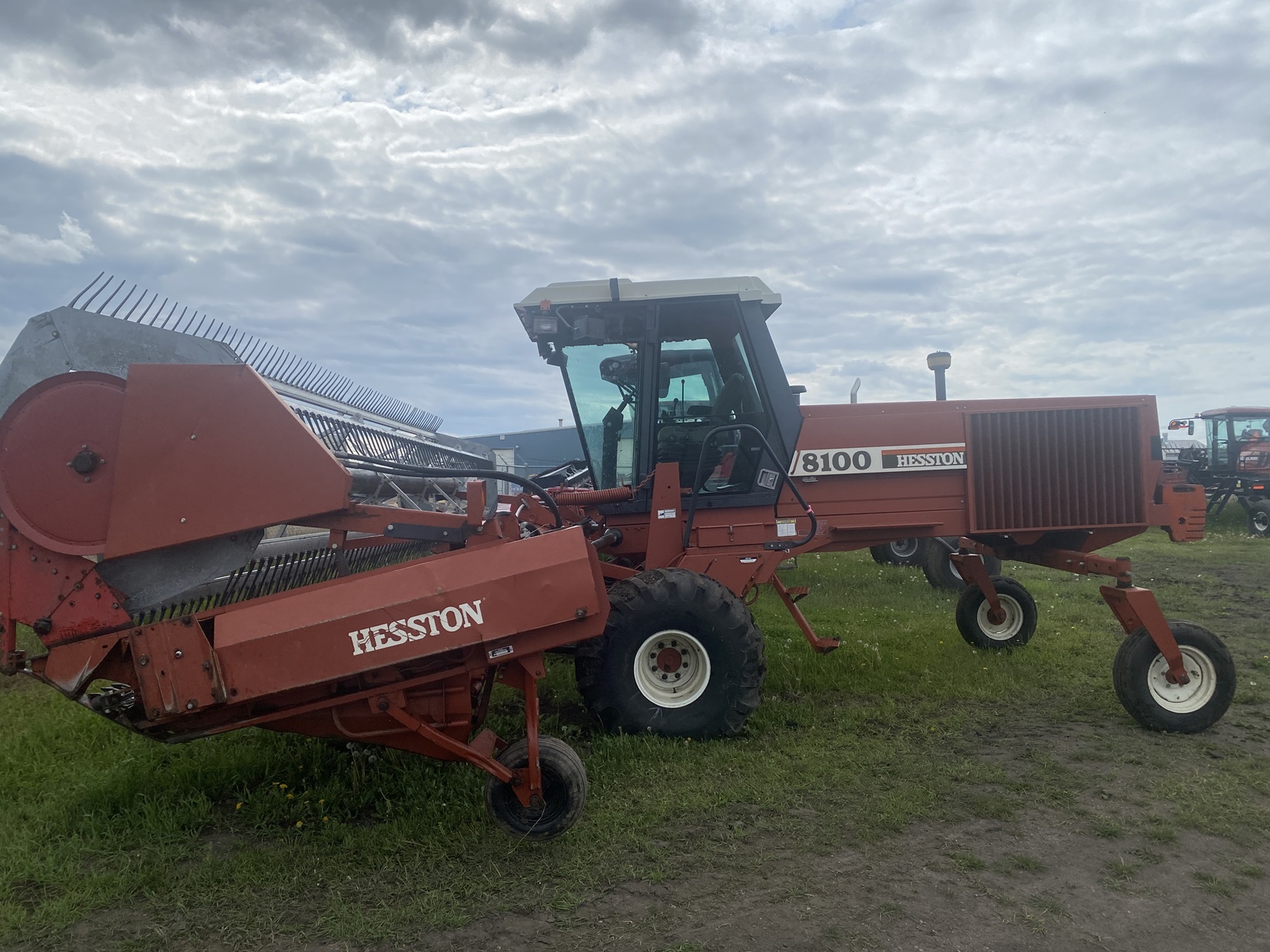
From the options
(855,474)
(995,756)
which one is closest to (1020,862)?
(995,756)

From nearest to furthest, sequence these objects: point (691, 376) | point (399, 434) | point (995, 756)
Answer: point (995, 756) < point (691, 376) < point (399, 434)

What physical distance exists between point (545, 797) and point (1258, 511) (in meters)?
20.4

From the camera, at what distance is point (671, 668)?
15.6 ft

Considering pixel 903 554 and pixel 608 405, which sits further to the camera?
pixel 903 554

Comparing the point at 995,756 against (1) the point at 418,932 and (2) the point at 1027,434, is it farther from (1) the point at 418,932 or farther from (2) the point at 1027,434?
(1) the point at 418,932

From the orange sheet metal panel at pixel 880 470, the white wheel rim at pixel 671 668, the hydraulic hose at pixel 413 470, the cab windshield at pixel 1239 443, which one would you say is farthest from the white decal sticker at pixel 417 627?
the cab windshield at pixel 1239 443

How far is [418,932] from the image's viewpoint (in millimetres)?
2898

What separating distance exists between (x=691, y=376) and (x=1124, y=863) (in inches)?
137

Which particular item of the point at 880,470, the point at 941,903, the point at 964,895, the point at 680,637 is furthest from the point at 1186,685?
the point at 680,637

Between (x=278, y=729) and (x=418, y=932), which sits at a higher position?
(x=278, y=729)

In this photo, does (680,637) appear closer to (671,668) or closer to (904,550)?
(671,668)

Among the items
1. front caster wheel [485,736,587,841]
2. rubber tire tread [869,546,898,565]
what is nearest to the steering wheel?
front caster wheel [485,736,587,841]

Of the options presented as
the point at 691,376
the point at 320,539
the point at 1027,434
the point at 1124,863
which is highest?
the point at 691,376

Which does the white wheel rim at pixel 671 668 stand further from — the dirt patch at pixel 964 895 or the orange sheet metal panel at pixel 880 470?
the orange sheet metal panel at pixel 880 470
